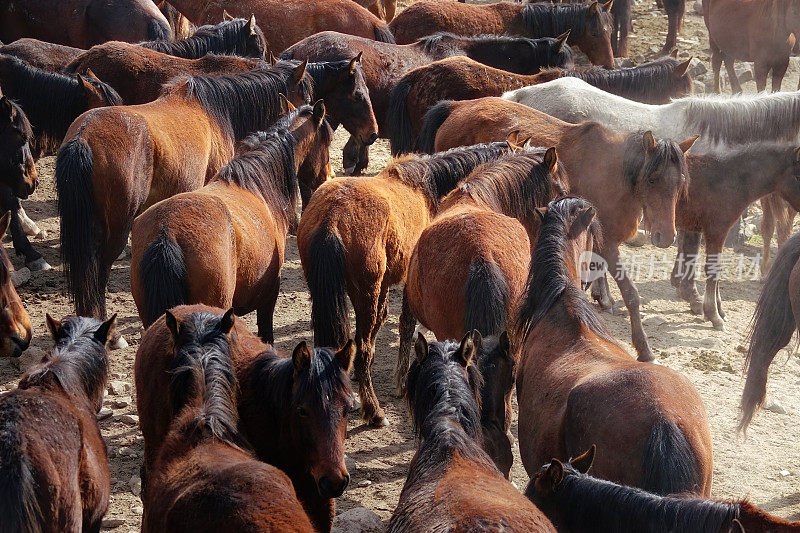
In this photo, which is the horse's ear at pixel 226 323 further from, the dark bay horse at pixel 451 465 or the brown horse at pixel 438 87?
the brown horse at pixel 438 87

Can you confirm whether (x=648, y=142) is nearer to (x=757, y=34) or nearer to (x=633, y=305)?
(x=633, y=305)

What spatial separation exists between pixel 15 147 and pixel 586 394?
5382 millimetres

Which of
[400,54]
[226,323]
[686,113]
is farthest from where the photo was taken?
[400,54]

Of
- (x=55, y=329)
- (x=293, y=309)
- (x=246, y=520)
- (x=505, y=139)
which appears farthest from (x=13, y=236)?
(x=246, y=520)

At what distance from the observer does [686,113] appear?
311 inches

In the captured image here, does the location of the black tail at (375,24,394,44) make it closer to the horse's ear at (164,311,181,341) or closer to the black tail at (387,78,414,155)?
the black tail at (387,78,414,155)

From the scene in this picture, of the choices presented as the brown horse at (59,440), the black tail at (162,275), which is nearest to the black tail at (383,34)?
the black tail at (162,275)

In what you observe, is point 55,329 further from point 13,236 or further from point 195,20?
point 195,20

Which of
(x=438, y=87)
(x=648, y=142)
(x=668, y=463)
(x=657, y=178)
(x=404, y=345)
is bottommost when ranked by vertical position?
(x=404, y=345)

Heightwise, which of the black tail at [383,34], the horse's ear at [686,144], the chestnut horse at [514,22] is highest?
the chestnut horse at [514,22]

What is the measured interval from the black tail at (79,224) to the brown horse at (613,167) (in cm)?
332

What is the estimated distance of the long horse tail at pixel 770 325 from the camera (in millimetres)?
5547

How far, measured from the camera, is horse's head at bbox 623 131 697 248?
6.64 m

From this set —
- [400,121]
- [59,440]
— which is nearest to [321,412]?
[59,440]
